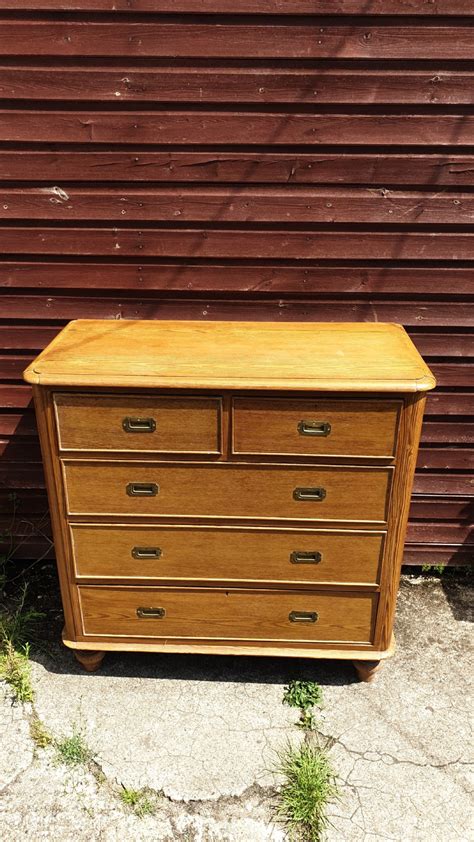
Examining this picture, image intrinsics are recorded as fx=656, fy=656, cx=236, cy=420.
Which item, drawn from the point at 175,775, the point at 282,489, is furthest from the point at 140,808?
the point at 282,489

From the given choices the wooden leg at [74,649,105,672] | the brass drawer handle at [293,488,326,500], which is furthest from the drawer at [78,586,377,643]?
the brass drawer handle at [293,488,326,500]

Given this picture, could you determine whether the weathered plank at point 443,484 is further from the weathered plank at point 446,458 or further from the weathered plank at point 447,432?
the weathered plank at point 447,432

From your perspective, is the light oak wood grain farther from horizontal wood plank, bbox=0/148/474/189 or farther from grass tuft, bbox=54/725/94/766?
horizontal wood plank, bbox=0/148/474/189

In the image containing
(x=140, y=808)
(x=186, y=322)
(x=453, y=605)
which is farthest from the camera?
(x=453, y=605)

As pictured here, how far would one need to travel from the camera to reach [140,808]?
2.80 m

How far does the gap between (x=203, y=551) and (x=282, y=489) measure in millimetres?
510

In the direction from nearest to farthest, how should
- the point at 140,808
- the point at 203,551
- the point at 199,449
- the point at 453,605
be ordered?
the point at 140,808
the point at 199,449
the point at 203,551
the point at 453,605

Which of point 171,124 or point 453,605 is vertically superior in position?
point 171,124

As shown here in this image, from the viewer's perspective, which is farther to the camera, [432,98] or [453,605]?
[453,605]

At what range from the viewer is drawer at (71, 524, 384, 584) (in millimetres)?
3148

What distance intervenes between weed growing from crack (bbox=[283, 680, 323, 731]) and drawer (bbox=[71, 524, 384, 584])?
610 mm

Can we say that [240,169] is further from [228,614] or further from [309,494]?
[228,614]

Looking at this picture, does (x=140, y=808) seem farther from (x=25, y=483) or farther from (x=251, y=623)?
(x=25, y=483)

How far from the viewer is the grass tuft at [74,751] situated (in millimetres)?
2998
